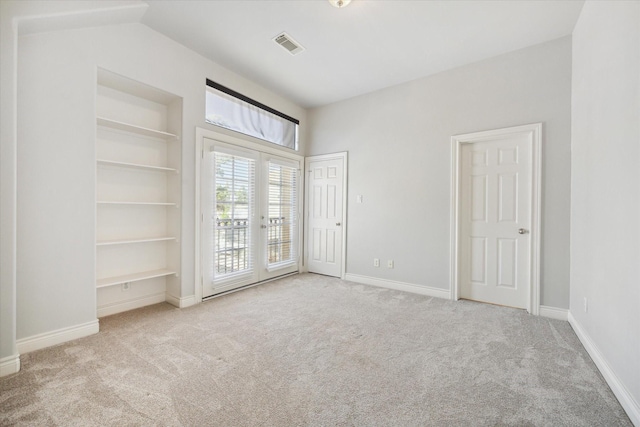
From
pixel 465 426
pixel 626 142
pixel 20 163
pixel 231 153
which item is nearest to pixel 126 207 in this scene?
pixel 20 163

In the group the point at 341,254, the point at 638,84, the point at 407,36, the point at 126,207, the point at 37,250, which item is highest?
the point at 407,36

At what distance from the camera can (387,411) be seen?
60.9 inches

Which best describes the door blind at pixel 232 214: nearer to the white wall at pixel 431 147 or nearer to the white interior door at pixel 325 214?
the white interior door at pixel 325 214

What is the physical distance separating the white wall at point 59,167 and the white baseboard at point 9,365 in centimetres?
32

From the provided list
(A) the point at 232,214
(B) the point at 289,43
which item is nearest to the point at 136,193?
(A) the point at 232,214

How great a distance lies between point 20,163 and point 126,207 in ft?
3.22

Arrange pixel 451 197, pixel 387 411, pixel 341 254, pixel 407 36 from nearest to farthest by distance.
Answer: pixel 387 411 → pixel 407 36 → pixel 451 197 → pixel 341 254

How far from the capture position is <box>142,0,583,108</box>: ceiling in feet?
8.25

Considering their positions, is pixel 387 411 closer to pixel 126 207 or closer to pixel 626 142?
pixel 626 142

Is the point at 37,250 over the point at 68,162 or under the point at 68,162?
under

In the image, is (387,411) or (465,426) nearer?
(465,426)

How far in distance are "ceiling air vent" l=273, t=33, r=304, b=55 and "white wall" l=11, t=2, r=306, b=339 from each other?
1413 millimetres

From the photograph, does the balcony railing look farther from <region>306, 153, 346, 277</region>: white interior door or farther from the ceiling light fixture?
the ceiling light fixture

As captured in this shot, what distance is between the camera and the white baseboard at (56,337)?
2137 millimetres
